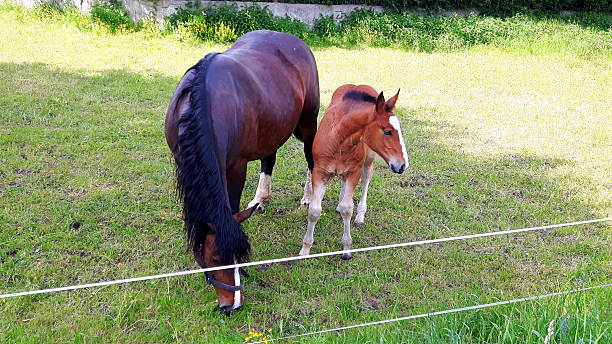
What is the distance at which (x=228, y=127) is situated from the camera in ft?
10.7

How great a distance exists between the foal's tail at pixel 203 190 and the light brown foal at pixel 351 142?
1.09 m

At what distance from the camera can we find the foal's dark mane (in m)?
3.90

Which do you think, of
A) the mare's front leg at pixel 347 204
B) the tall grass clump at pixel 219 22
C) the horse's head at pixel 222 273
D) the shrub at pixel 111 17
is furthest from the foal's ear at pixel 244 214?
the shrub at pixel 111 17

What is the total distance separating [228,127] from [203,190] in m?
0.55

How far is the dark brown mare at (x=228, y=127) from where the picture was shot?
2.88 meters

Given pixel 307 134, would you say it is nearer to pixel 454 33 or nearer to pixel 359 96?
pixel 359 96

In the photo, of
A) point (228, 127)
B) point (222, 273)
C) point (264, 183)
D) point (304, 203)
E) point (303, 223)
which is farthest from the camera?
point (304, 203)

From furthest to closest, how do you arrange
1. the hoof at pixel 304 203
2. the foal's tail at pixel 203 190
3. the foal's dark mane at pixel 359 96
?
the hoof at pixel 304 203
the foal's dark mane at pixel 359 96
the foal's tail at pixel 203 190

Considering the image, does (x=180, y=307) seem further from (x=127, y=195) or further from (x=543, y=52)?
(x=543, y=52)

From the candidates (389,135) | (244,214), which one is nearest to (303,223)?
(389,135)

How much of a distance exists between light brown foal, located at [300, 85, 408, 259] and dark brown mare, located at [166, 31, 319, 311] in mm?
402

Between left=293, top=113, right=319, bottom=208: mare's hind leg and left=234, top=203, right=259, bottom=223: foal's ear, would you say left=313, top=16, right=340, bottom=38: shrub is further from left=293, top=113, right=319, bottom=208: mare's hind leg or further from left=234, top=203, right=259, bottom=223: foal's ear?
left=234, top=203, right=259, bottom=223: foal's ear

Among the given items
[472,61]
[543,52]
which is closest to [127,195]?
[472,61]

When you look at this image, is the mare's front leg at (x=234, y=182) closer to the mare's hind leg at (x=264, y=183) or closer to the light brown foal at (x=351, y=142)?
the light brown foal at (x=351, y=142)
